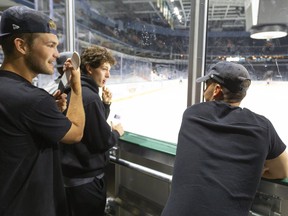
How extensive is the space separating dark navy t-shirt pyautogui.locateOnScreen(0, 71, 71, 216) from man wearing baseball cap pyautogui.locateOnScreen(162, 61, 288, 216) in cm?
47

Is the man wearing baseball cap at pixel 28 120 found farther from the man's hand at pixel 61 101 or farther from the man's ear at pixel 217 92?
the man's ear at pixel 217 92

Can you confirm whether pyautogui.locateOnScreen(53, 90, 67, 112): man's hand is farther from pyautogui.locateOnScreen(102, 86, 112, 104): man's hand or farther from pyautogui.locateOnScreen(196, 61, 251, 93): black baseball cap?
pyautogui.locateOnScreen(196, 61, 251, 93): black baseball cap

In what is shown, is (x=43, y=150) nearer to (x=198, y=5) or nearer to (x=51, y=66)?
(x=51, y=66)

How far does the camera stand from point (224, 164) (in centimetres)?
95

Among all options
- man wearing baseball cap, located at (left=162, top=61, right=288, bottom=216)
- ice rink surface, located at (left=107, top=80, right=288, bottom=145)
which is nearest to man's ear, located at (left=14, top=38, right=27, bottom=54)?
man wearing baseball cap, located at (left=162, top=61, right=288, bottom=216)

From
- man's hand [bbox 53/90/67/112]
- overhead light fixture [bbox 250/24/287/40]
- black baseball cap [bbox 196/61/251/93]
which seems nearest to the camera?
black baseball cap [bbox 196/61/251/93]

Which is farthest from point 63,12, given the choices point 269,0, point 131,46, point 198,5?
point 269,0

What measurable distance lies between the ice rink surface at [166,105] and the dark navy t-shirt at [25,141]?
109cm

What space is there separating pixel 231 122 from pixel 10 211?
0.87 meters

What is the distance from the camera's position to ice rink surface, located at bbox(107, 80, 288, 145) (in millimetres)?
1856

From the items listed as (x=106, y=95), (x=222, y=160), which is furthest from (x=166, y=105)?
(x=222, y=160)

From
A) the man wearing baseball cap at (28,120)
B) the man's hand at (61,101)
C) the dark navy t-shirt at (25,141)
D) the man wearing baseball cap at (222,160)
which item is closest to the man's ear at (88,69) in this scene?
the man's hand at (61,101)

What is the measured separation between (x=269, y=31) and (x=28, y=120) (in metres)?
1.36

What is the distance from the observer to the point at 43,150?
1.04 m
